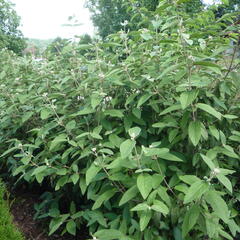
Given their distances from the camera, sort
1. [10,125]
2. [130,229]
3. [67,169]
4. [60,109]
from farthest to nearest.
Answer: [10,125] → [60,109] → [67,169] → [130,229]

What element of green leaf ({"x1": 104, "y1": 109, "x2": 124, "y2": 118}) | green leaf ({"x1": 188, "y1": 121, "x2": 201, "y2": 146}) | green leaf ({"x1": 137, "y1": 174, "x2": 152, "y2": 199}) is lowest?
green leaf ({"x1": 137, "y1": 174, "x2": 152, "y2": 199})

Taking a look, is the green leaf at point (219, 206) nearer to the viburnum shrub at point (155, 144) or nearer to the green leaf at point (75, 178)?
the viburnum shrub at point (155, 144)

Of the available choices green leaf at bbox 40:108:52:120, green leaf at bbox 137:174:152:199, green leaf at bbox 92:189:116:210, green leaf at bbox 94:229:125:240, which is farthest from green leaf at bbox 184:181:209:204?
green leaf at bbox 40:108:52:120

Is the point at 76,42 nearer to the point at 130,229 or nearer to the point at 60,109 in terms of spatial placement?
the point at 60,109

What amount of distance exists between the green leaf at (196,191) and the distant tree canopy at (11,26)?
689 inches

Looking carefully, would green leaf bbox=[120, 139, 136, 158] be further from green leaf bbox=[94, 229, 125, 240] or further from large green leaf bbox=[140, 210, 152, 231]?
green leaf bbox=[94, 229, 125, 240]

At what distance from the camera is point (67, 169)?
Answer: 2158 millimetres

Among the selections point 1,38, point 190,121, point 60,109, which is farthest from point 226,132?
point 1,38

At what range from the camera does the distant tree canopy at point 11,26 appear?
16972 mm

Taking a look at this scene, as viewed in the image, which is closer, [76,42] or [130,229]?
[130,229]

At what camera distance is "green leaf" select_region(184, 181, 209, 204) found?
4.17 ft

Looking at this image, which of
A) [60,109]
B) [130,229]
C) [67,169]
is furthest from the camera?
[60,109]

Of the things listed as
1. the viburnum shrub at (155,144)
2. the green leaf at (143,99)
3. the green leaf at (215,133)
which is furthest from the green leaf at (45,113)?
the green leaf at (215,133)

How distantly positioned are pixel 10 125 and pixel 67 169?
1072mm
